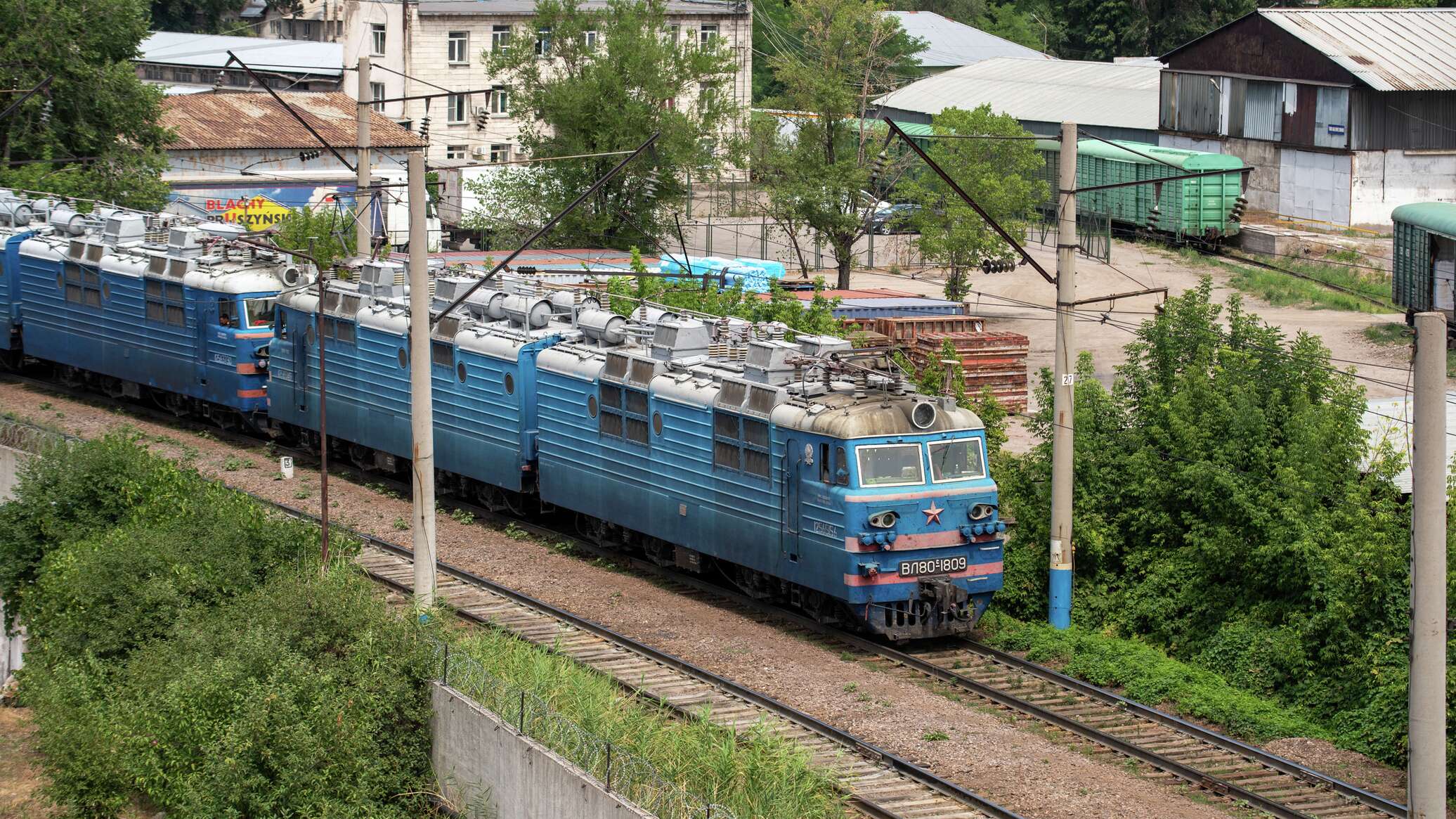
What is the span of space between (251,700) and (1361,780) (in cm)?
1256

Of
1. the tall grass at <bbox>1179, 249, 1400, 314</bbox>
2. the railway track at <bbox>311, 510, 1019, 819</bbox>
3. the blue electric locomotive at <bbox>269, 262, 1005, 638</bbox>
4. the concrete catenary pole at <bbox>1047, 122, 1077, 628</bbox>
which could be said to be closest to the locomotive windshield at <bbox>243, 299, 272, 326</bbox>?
the blue electric locomotive at <bbox>269, 262, 1005, 638</bbox>

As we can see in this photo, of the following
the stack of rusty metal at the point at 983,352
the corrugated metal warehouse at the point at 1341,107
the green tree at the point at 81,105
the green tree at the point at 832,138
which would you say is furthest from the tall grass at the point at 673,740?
the corrugated metal warehouse at the point at 1341,107

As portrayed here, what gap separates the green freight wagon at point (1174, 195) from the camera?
61281 mm

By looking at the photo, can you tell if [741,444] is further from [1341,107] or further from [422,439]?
[1341,107]

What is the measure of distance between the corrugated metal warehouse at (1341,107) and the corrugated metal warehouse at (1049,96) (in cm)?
752

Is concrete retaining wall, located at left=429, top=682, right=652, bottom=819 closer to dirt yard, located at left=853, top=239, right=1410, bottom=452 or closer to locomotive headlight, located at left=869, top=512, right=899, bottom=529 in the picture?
locomotive headlight, located at left=869, top=512, right=899, bottom=529

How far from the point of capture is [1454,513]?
68.1ft

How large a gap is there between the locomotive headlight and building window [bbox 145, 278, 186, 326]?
20.0m

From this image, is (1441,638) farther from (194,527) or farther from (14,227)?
(14,227)

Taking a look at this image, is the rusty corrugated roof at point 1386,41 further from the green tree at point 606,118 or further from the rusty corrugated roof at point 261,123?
the rusty corrugated roof at point 261,123

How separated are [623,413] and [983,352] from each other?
1606cm

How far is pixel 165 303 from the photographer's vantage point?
1485 inches

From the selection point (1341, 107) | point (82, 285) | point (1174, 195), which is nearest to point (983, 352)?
point (82, 285)

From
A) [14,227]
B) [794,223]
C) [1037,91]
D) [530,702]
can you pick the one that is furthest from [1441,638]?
[1037,91]
